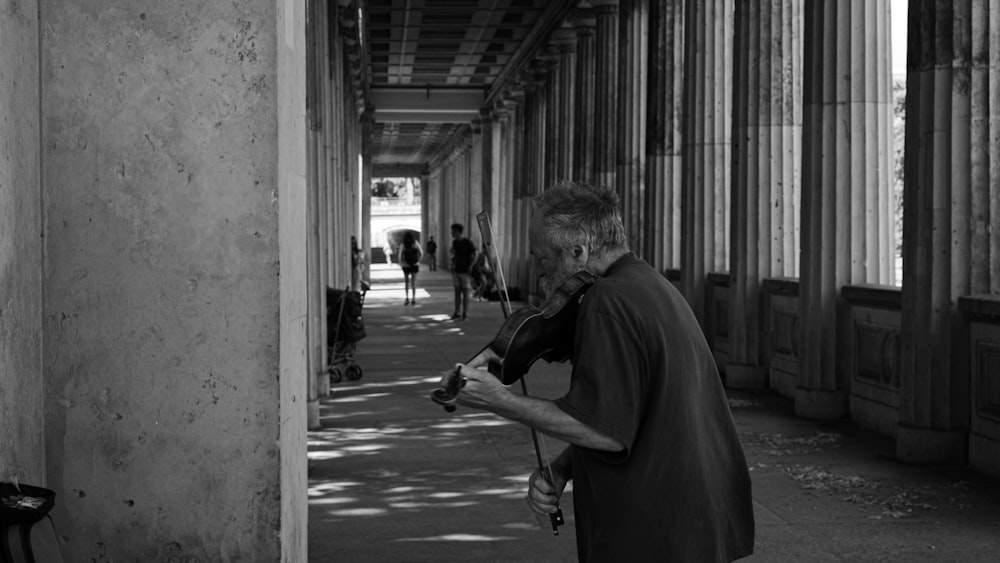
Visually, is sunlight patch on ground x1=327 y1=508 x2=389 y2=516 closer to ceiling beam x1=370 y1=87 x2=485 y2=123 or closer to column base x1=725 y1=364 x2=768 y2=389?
column base x1=725 y1=364 x2=768 y2=389

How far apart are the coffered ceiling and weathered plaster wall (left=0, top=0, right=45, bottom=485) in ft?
77.6

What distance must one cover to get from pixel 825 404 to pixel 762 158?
3.49 metres

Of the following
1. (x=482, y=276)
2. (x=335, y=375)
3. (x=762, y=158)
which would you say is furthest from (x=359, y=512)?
(x=482, y=276)

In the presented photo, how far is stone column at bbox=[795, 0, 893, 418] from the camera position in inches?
466

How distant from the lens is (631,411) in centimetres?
312

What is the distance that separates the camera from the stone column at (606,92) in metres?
24.5

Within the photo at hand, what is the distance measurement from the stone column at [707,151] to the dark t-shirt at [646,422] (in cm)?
1346

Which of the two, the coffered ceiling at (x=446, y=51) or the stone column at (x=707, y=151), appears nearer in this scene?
the stone column at (x=707, y=151)

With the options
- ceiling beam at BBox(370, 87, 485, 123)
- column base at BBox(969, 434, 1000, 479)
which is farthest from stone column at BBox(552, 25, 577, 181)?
column base at BBox(969, 434, 1000, 479)

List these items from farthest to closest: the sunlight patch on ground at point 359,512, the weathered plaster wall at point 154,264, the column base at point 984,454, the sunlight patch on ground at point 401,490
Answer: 1. the column base at point 984,454
2. the sunlight patch on ground at point 401,490
3. the sunlight patch on ground at point 359,512
4. the weathered plaster wall at point 154,264

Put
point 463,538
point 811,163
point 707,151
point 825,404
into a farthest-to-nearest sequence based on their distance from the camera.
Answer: point 707,151, point 811,163, point 825,404, point 463,538

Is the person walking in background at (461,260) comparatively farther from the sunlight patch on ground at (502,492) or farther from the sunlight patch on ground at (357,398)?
the sunlight patch on ground at (502,492)

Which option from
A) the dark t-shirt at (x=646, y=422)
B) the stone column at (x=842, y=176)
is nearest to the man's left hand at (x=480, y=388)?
the dark t-shirt at (x=646, y=422)

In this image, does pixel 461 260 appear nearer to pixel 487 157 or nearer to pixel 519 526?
pixel 519 526
